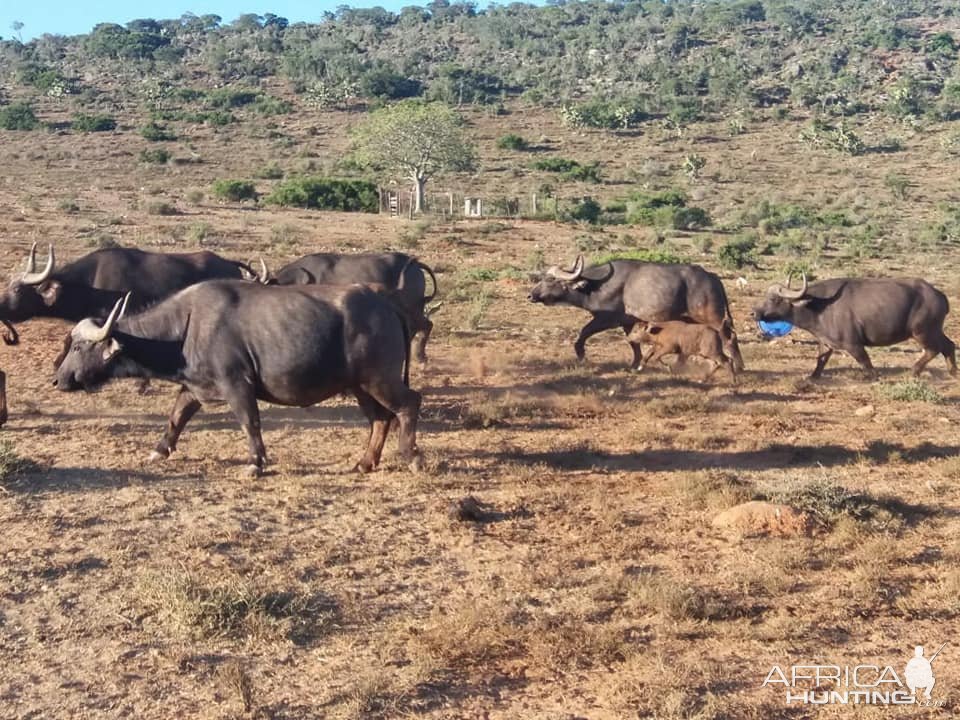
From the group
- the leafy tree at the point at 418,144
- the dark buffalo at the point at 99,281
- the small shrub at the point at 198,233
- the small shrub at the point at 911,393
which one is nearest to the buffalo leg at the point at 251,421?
the dark buffalo at the point at 99,281

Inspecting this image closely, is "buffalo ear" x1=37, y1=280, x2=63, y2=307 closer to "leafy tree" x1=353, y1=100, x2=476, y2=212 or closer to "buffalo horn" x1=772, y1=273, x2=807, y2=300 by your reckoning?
"buffalo horn" x1=772, y1=273, x2=807, y2=300

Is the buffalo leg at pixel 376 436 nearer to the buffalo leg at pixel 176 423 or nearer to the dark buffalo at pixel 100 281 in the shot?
the buffalo leg at pixel 176 423

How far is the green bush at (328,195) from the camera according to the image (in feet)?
141

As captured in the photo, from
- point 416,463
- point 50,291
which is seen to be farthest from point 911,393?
point 50,291

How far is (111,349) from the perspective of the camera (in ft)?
32.0

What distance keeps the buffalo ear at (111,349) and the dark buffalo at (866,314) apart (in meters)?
10.3

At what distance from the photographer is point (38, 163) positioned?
54312 mm

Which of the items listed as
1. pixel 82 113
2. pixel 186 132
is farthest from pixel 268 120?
pixel 82 113

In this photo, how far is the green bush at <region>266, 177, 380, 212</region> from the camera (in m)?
42.9

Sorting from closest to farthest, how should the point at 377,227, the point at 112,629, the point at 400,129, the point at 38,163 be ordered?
the point at 112,629, the point at 377,227, the point at 400,129, the point at 38,163

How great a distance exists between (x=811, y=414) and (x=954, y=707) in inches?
309

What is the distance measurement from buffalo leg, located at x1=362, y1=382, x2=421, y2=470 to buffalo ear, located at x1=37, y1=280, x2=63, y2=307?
5.22 meters

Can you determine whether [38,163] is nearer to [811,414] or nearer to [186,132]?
[186,132]

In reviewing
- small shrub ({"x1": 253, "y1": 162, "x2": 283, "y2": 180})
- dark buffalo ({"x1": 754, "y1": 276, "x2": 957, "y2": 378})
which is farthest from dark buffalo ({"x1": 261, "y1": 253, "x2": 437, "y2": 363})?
small shrub ({"x1": 253, "y1": 162, "x2": 283, "y2": 180})
